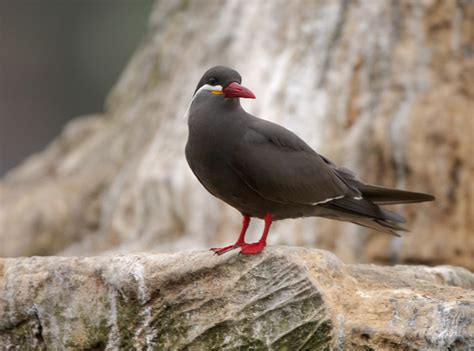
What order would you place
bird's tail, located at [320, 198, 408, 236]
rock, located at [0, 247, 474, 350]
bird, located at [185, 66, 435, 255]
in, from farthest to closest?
bird's tail, located at [320, 198, 408, 236] → bird, located at [185, 66, 435, 255] → rock, located at [0, 247, 474, 350]

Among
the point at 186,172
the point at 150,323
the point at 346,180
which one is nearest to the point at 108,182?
the point at 186,172

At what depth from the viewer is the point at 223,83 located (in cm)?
632

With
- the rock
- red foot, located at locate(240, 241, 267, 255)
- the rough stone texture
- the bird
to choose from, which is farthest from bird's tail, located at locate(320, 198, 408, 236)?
the rough stone texture

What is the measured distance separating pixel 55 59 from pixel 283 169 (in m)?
24.5

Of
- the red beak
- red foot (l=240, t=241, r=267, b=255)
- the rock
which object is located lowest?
the rock

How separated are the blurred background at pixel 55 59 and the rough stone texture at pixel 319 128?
16.8m

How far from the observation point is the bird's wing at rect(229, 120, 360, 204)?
245 inches

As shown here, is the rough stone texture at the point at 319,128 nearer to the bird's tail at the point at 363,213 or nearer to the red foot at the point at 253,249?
the bird's tail at the point at 363,213

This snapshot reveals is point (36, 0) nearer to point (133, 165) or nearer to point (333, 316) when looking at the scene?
point (133, 165)

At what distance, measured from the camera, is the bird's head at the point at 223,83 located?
6242 millimetres

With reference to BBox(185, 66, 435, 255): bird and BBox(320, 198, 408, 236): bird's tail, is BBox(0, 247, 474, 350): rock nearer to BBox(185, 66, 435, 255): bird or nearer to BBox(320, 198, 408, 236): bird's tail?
BBox(185, 66, 435, 255): bird

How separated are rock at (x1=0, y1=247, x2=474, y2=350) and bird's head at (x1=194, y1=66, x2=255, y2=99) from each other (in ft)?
3.20

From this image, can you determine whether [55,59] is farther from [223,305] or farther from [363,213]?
[223,305]

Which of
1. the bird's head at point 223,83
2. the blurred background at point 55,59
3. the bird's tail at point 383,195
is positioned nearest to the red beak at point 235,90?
the bird's head at point 223,83
